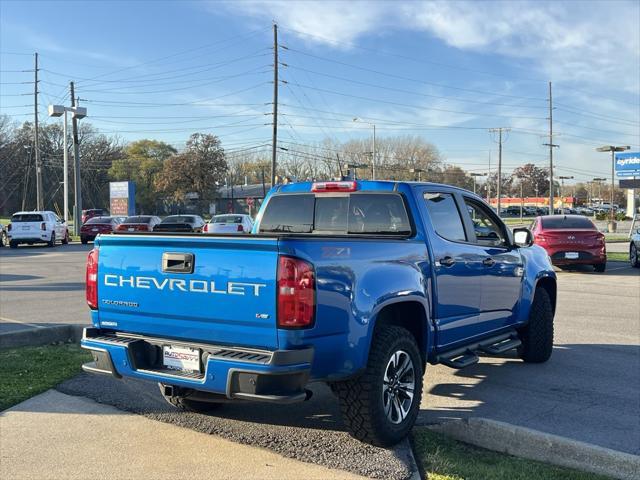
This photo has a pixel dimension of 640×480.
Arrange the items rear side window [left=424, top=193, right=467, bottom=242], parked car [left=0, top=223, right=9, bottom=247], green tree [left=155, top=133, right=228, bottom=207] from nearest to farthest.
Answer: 1. rear side window [left=424, top=193, right=467, bottom=242]
2. parked car [left=0, top=223, right=9, bottom=247]
3. green tree [left=155, top=133, right=228, bottom=207]

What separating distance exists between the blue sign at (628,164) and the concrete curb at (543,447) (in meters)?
62.9

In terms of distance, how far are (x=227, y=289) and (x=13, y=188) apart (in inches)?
3380

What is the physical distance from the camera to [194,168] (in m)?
73.6

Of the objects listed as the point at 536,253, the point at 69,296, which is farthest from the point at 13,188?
the point at 536,253

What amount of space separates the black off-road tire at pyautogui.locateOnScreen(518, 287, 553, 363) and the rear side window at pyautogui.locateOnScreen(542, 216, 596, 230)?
1116cm

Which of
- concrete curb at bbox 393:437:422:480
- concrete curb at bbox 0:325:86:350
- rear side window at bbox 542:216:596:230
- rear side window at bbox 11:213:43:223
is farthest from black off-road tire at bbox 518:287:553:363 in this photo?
rear side window at bbox 11:213:43:223

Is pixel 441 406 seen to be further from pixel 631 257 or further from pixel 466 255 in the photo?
pixel 631 257

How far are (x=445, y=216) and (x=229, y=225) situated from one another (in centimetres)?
1991

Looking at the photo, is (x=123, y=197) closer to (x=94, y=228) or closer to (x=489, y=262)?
(x=94, y=228)

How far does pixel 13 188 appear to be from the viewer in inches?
3167

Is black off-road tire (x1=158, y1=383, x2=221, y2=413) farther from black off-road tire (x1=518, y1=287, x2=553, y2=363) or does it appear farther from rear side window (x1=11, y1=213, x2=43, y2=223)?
rear side window (x1=11, y1=213, x2=43, y2=223)

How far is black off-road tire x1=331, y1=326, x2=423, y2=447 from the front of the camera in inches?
168

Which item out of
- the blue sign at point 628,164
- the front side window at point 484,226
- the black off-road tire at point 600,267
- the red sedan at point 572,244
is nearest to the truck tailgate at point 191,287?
the front side window at point 484,226

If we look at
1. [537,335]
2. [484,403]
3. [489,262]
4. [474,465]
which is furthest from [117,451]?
[537,335]
